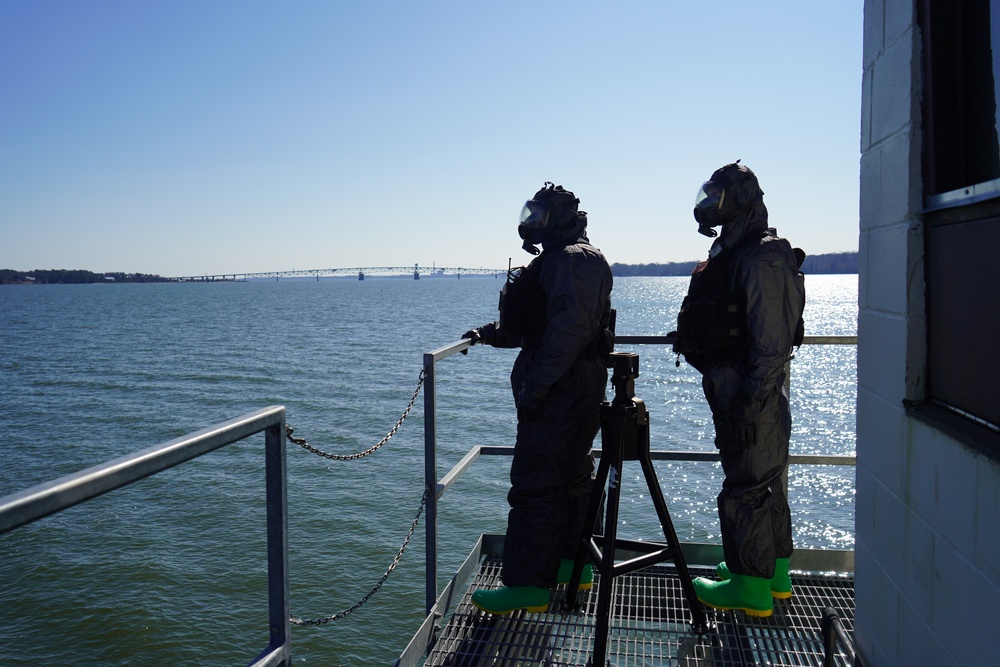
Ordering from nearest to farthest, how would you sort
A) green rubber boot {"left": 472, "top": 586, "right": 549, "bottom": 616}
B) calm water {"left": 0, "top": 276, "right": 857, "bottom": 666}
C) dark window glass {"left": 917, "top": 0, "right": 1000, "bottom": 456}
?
dark window glass {"left": 917, "top": 0, "right": 1000, "bottom": 456} → green rubber boot {"left": 472, "top": 586, "right": 549, "bottom": 616} → calm water {"left": 0, "top": 276, "right": 857, "bottom": 666}

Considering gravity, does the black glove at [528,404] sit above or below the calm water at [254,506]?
above

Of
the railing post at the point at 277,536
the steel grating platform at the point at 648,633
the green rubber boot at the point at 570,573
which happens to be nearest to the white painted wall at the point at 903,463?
the steel grating platform at the point at 648,633

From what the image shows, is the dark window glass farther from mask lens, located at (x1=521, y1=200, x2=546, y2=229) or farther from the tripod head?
mask lens, located at (x1=521, y1=200, x2=546, y2=229)

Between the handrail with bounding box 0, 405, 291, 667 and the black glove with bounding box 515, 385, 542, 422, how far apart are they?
1.80 meters

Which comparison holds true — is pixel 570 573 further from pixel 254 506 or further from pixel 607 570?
pixel 254 506

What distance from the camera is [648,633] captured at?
365 cm

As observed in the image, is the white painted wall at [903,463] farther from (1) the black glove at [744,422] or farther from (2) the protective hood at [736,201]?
(2) the protective hood at [736,201]

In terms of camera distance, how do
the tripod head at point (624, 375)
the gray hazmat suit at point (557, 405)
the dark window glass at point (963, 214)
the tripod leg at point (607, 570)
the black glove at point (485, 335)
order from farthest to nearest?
the black glove at point (485, 335) < the gray hazmat suit at point (557, 405) < the tripod head at point (624, 375) < the tripod leg at point (607, 570) < the dark window glass at point (963, 214)

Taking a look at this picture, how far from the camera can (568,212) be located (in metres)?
3.88

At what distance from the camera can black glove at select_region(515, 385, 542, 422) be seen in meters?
3.69

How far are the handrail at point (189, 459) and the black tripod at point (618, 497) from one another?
5.18 ft

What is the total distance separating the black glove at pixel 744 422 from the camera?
11.7 feet

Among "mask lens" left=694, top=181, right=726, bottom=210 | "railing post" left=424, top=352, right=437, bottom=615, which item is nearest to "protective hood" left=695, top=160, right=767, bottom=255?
"mask lens" left=694, top=181, right=726, bottom=210

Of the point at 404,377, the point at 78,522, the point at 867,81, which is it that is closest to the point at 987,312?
the point at 867,81
